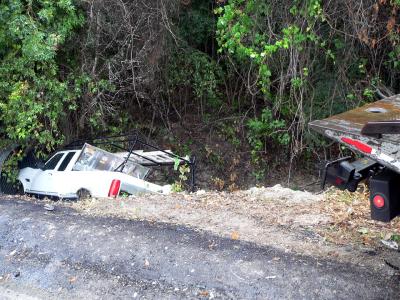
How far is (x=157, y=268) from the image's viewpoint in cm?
449

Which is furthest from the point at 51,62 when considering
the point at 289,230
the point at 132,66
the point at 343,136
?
the point at 343,136

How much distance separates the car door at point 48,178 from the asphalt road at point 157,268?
5.11 meters

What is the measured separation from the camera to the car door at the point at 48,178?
1067 cm

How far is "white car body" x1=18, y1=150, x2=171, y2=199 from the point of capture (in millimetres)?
9391

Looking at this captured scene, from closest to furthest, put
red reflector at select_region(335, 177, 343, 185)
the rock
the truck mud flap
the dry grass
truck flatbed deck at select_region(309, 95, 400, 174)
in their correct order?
truck flatbed deck at select_region(309, 95, 400, 174) → the truck mud flap → red reflector at select_region(335, 177, 343, 185) → the rock → the dry grass

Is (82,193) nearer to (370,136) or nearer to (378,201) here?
(378,201)

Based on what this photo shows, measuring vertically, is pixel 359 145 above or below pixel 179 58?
above

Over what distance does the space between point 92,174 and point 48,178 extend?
168cm

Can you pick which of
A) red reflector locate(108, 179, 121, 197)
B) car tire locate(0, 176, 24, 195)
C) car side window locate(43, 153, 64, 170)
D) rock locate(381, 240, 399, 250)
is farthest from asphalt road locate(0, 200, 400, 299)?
car tire locate(0, 176, 24, 195)

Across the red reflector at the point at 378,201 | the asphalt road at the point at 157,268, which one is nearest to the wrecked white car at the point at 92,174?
the asphalt road at the point at 157,268

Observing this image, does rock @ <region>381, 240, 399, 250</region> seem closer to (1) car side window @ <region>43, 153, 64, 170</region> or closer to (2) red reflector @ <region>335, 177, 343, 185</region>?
(2) red reflector @ <region>335, 177, 343, 185</region>

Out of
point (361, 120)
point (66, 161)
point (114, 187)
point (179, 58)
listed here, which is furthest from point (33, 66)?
point (361, 120)

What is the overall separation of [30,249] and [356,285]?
3322 mm

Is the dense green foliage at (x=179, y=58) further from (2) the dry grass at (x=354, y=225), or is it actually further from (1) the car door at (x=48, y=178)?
(2) the dry grass at (x=354, y=225)
